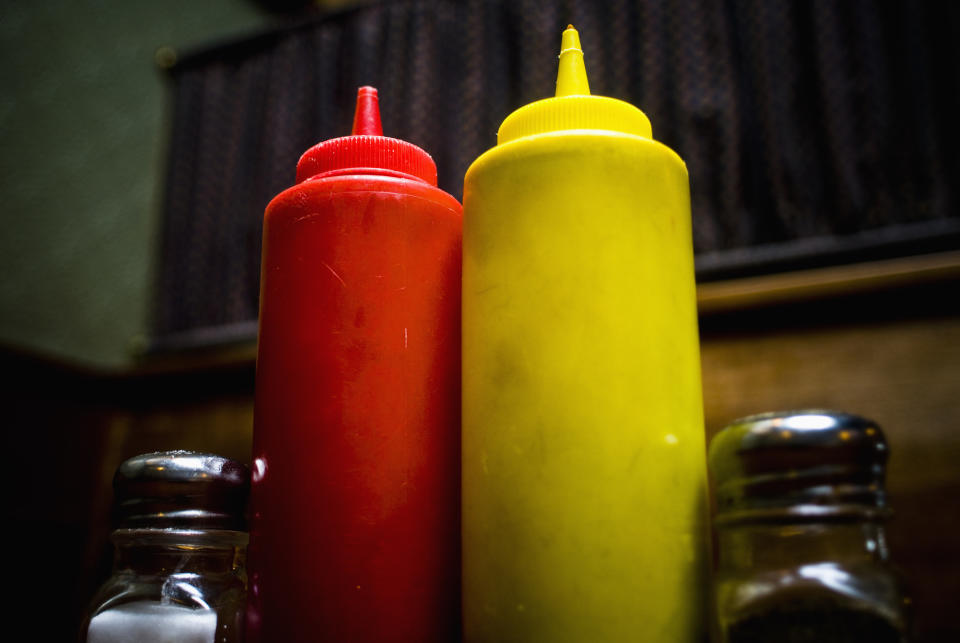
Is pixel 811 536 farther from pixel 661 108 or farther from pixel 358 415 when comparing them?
pixel 661 108

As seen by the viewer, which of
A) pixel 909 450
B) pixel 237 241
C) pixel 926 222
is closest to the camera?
pixel 909 450

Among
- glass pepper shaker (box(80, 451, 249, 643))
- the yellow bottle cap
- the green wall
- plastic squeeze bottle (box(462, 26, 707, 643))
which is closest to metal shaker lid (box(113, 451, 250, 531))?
glass pepper shaker (box(80, 451, 249, 643))

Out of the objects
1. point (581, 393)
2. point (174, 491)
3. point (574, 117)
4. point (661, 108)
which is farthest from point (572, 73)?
point (661, 108)

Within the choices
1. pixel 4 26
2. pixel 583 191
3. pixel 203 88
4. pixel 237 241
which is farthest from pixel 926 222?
pixel 4 26

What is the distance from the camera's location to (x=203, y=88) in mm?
1556

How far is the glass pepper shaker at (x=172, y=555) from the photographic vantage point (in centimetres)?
33

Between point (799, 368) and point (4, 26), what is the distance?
57.2 inches

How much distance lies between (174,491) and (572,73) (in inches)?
12.4

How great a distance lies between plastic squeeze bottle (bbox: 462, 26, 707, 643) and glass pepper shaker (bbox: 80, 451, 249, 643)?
0.13 meters

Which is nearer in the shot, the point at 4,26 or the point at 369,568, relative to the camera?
the point at 369,568

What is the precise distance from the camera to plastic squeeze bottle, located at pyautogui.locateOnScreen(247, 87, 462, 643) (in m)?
0.33

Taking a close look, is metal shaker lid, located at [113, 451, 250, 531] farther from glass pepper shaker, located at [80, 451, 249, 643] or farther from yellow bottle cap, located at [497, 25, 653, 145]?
yellow bottle cap, located at [497, 25, 653, 145]

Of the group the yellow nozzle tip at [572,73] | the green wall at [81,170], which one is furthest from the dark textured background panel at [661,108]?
the yellow nozzle tip at [572,73]

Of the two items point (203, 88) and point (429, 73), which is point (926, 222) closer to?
point (429, 73)
